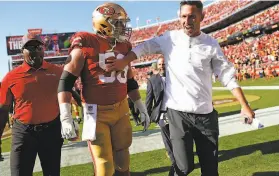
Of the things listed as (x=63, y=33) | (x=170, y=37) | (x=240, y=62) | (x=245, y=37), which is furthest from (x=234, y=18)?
(x=170, y=37)

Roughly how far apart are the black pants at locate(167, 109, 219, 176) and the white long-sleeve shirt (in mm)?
86

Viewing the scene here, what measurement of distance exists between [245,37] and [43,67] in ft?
129

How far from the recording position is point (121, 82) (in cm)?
305

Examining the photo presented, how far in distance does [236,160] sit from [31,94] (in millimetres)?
3358

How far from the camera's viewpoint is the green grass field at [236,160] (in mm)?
4668

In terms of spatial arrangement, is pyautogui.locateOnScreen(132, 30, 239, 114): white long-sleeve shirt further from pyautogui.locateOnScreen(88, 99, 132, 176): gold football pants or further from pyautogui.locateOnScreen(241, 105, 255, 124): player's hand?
pyautogui.locateOnScreen(88, 99, 132, 176): gold football pants

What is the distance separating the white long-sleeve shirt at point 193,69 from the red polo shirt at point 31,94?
3.76 ft

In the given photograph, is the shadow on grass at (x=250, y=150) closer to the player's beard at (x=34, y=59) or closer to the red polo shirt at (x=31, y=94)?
the red polo shirt at (x=31, y=94)

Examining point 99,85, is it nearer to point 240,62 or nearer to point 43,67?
point 43,67

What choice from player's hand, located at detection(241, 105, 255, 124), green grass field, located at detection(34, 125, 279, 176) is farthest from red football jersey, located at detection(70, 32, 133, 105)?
green grass field, located at detection(34, 125, 279, 176)

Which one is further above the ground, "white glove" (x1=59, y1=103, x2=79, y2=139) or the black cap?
the black cap

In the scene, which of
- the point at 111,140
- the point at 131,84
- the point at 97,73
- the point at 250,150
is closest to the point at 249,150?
the point at 250,150

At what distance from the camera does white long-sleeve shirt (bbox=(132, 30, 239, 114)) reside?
3105mm

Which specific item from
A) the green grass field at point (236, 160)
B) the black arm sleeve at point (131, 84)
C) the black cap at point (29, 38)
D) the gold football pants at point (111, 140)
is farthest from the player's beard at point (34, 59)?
the green grass field at point (236, 160)
